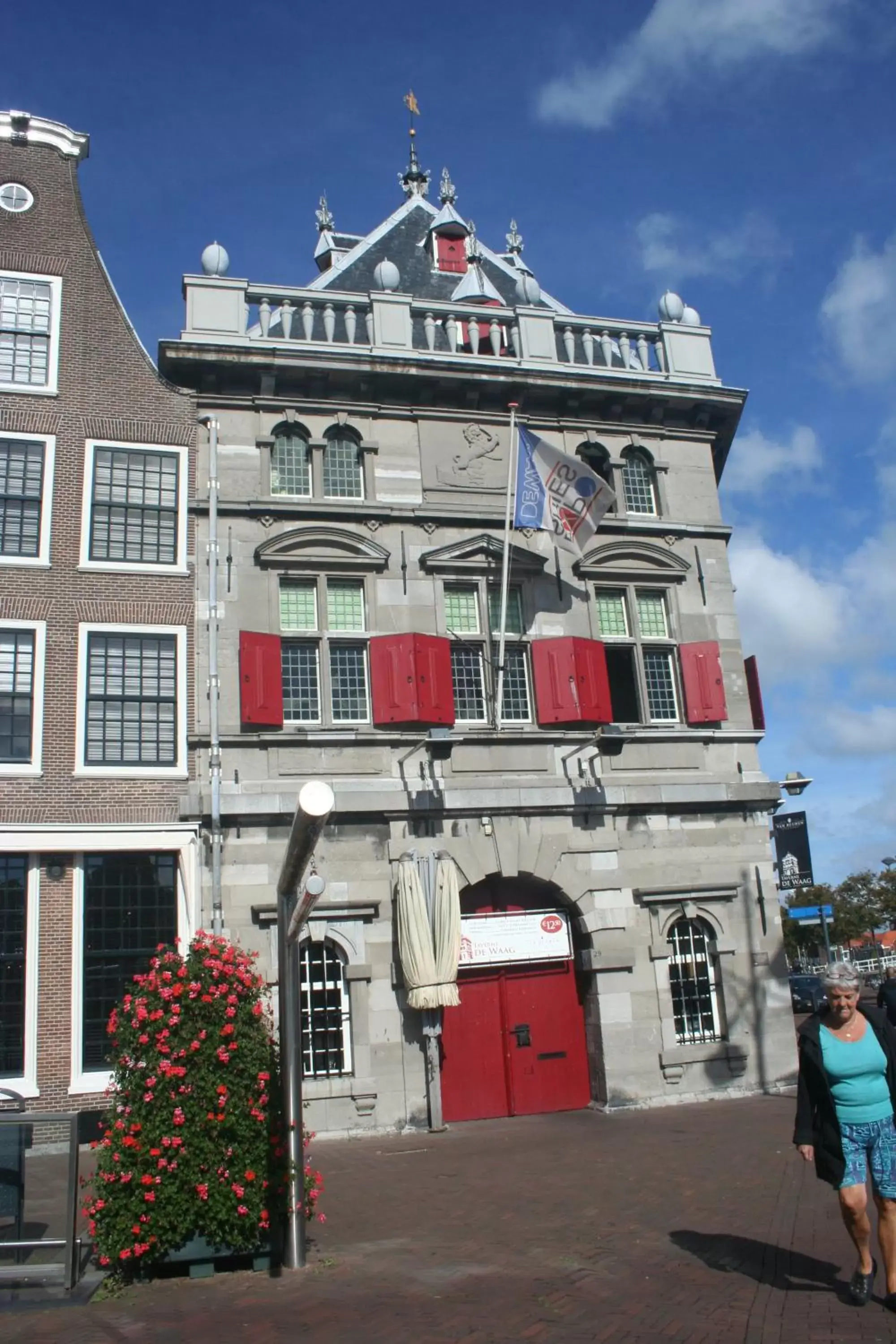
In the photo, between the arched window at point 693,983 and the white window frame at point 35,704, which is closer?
the white window frame at point 35,704

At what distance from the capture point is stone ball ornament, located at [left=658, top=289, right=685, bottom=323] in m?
20.9

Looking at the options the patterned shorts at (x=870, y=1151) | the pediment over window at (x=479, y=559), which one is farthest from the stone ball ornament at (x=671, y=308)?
the patterned shorts at (x=870, y=1151)

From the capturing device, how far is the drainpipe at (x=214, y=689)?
1523 centimetres

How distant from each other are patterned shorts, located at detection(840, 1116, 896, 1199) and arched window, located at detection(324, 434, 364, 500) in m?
13.3

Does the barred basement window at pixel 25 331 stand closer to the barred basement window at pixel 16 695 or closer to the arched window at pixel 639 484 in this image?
the barred basement window at pixel 16 695

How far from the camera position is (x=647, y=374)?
1964 cm

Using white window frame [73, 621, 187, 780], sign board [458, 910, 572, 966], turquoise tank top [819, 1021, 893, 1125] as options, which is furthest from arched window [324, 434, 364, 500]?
turquoise tank top [819, 1021, 893, 1125]

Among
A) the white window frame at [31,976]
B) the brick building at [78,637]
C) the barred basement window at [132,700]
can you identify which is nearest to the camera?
the white window frame at [31,976]

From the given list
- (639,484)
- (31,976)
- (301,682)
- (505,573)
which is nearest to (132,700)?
(301,682)

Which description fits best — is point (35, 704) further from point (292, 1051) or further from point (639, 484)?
point (639, 484)

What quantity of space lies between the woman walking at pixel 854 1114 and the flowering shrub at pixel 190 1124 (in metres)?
3.80

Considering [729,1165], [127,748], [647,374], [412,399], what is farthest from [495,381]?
[729,1165]

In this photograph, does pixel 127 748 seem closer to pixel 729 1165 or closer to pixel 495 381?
pixel 495 381

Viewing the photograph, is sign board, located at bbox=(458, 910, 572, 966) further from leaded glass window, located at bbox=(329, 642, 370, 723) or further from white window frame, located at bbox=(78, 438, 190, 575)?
white window frame, located at bbox=(78, 438, 190, 575)
